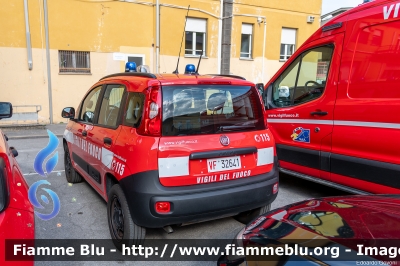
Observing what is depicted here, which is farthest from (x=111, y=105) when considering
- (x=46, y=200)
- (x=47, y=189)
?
(x=47, y=189)

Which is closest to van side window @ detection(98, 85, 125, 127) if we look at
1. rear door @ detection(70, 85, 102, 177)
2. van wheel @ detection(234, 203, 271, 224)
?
A: rear door @ detection(70, 85, 102, 177)

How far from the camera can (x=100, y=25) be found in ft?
37.8

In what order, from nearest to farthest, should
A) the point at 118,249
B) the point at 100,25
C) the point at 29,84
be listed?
1. the point at 118,249
2. the point at 29,84
3. the point at 100,25

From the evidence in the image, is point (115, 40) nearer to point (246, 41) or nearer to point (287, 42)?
point (246, 41)

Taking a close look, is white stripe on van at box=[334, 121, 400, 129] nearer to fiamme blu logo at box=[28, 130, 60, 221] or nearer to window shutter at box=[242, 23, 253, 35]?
fiamme blu logo at box=[28, 130, 60, 221]

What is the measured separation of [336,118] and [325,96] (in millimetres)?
334

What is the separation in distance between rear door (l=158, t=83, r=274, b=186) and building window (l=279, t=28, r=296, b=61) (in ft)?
43.7

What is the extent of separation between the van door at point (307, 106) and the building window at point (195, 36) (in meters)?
9.34

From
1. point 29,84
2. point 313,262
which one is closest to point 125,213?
point 313,262

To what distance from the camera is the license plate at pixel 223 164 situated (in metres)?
2.67

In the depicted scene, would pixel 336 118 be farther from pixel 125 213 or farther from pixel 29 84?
pixel 29 84

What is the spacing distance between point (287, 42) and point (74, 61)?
33.3ft

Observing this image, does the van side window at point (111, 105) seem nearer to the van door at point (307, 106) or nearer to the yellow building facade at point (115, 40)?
the van door at point (307, 106)

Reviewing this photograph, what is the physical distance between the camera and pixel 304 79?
13.9ft
